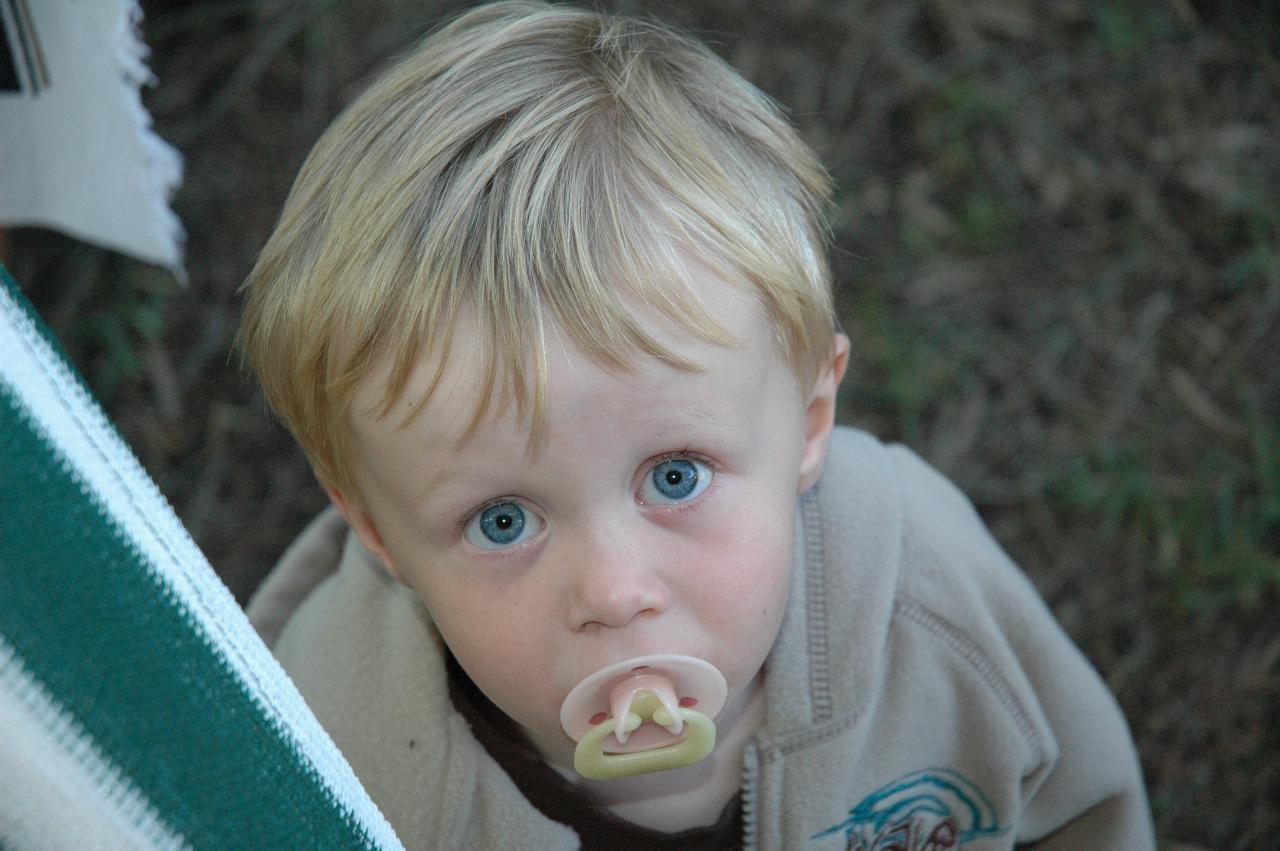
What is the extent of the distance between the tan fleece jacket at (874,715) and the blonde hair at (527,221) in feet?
0.89

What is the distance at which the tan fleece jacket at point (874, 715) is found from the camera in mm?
1245

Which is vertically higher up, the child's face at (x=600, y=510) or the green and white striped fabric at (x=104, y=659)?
Result: the green and white striped fabric at (x=104, y=659)

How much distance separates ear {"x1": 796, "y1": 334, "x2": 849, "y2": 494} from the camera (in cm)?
116

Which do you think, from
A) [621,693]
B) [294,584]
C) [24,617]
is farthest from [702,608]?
[294,584]

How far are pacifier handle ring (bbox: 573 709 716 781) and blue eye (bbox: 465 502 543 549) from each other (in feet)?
0.53

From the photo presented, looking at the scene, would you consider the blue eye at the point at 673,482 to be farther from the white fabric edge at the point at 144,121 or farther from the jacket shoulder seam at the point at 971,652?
the white fabric edge at the point at 144,121

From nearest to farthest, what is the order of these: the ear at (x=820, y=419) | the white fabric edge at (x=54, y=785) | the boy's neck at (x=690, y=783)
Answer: the white fabric edge at (x=54, y=785)
the ear at (x=820, y=419)
the boy's neck at (x=690, y=783)

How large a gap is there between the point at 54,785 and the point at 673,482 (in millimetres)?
496

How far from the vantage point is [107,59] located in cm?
130

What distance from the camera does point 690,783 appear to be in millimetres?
1288

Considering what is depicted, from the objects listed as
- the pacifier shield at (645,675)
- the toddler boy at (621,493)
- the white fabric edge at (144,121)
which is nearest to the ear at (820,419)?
the toddler boy at (621,493)

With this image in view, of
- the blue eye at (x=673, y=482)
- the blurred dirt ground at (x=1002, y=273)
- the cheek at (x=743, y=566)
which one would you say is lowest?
the blurred dirt ground at (x=1002, y=273)

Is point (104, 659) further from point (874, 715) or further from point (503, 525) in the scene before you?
point (874, 715)

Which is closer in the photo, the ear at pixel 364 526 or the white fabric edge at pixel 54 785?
the white fabric edge at pixel 54 785
